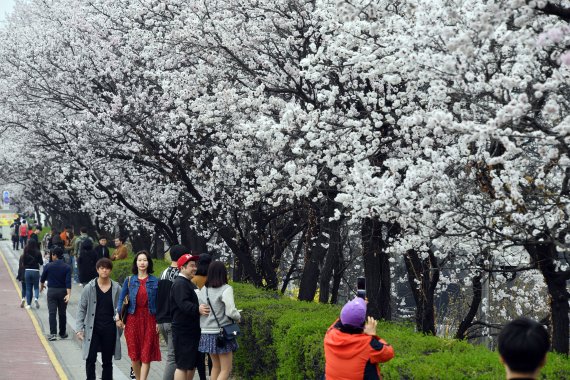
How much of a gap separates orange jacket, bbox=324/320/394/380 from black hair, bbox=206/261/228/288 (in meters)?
3.55

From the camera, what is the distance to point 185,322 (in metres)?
10.6

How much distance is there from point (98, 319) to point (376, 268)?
3.76 metres

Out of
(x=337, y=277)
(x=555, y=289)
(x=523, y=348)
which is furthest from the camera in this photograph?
(x=337, y=277)

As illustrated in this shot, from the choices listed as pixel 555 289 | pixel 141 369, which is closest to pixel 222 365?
pixel 141 369

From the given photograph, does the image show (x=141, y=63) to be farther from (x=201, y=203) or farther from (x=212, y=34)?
(x=212, y=34)

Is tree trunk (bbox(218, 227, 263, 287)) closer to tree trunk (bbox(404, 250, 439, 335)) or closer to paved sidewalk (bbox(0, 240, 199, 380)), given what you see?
paved sidewalk (bbox(0, 240, 199, 380))

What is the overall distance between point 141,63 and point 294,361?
10.0 m

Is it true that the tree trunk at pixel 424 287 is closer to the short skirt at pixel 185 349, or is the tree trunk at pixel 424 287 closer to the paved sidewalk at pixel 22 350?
the short skirt at pixel 185 349

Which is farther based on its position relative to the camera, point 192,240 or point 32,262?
point 192,240

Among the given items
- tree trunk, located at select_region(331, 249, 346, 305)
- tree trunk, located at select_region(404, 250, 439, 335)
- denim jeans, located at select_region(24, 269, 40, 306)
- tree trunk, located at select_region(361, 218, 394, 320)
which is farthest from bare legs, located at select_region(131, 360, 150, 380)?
denim jeans, located at select_region(24, 269, 40, 306)

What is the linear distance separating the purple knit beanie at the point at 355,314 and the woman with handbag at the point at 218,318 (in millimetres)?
3551

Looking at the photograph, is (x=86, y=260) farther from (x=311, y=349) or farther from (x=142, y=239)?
(x=311, y=349)

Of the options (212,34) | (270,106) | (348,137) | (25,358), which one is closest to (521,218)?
(348,137)

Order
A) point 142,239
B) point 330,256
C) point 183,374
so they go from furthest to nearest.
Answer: point 142,239 → point 330,256 → point 183,374
